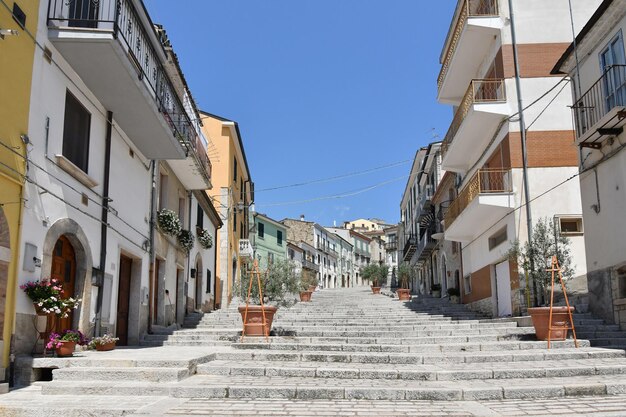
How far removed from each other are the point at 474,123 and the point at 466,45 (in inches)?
109

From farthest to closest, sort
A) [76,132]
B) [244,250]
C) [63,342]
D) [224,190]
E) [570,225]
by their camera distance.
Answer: [244,250], [224,190], [570,225], [76,132], [63,342]

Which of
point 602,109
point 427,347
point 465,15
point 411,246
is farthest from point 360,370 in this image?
point 411,246

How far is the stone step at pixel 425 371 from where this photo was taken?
9172mm

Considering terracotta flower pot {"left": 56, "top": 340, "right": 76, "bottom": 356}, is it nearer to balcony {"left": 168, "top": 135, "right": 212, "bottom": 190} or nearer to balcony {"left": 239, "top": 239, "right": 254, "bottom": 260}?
balcony {"left": 168, "top": 135, "right": 212, "bottom": 190}

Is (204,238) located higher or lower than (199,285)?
higher

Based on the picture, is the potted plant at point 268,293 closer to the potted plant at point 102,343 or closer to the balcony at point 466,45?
the potted plant at point 102,343

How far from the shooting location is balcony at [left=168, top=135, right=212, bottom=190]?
17.9 m

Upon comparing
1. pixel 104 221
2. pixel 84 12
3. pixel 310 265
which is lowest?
pixel 104 221

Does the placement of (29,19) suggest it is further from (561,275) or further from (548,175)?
(548,175)

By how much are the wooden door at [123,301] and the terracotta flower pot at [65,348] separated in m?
4.35

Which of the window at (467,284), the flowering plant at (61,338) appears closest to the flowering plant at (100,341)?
the flowering plant at (61,338)

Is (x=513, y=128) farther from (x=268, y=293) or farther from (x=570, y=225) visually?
(x=268, y=293)

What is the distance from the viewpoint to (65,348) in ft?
31.0

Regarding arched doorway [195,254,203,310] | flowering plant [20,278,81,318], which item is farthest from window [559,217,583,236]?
flowering plant [20,278,81,318]
